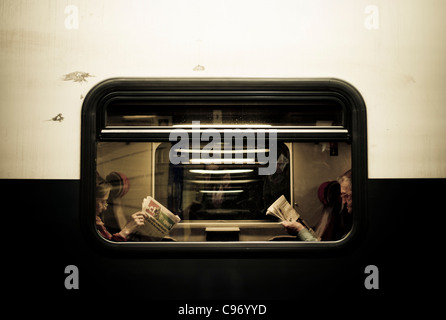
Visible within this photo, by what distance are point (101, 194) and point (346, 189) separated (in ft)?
4.64

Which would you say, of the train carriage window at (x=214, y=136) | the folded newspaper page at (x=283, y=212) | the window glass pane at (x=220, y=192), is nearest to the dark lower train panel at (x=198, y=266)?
the train carriage window at (x=214, y=136)

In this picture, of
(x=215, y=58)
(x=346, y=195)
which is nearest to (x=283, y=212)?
(x=346, y=195)

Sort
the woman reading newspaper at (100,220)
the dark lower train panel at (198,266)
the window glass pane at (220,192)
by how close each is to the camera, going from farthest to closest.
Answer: the window glass pane at (220,192)
the woman reading newspaper at (100,220)
the dark lower train panel at (198,266)

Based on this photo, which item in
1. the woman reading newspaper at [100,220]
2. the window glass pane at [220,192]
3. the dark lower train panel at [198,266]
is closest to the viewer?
the dark lower train panel at [198,266]

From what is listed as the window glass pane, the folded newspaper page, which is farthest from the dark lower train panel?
the folded newspaper page

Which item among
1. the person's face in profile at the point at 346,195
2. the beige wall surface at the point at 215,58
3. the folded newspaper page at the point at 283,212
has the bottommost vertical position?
the folded newspaper page at the point at 283,212

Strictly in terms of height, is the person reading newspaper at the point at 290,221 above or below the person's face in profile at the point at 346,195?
below

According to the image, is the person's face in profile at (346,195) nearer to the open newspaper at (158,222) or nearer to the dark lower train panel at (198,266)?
the dark lower train panel at (198,266)

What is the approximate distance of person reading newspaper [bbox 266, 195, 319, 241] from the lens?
2.10 metres

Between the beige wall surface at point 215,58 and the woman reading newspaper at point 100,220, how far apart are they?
34cm

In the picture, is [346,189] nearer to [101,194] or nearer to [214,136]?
[214,136]

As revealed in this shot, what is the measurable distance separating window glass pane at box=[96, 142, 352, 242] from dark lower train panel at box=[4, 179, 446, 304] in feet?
0.64

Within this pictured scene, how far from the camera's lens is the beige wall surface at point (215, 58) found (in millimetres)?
1934

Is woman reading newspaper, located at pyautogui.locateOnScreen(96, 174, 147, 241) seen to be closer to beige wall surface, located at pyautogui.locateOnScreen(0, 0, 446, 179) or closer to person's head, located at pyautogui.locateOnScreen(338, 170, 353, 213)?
beige wall surface, located at pyautogui.locateOnScreen(0, 0, 446, 179)
